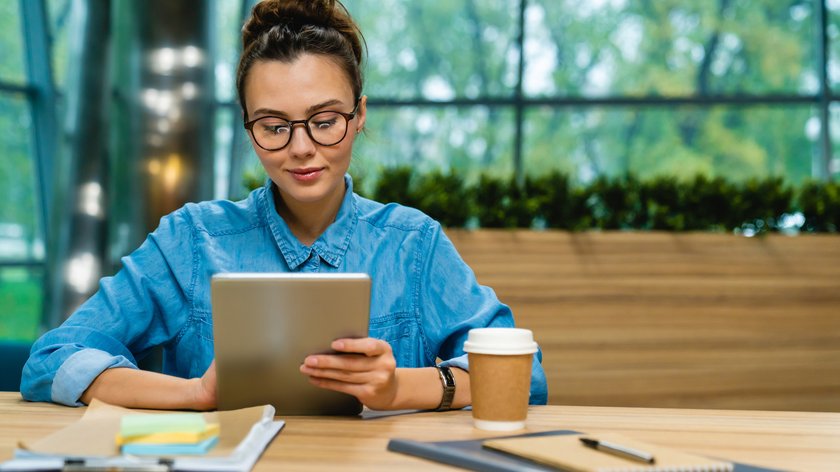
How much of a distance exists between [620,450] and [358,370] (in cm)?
39

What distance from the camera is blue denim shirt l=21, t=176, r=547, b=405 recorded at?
1562mm

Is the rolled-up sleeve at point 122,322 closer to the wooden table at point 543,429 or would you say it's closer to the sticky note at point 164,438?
the wooden table at point 543,429

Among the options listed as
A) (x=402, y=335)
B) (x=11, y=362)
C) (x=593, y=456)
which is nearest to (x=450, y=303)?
(x=402, y=335)

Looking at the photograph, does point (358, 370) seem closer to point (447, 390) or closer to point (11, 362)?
point (447, 390)

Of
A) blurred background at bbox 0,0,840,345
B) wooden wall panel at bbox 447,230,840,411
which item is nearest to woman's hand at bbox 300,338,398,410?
wooden wall panel at bbox 447,230,840,411

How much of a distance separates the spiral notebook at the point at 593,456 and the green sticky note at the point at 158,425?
329 mm

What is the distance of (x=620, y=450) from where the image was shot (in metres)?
0.95

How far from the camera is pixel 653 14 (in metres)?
6.62

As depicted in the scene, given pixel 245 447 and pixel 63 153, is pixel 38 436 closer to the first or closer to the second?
pixel 245 447

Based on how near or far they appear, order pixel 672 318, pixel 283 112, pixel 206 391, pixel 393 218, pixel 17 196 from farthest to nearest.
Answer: pixel 17 196, pixel 672 318, pixel 393 218, pixel 283 112, pixel 206 391

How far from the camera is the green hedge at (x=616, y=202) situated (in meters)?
3.20

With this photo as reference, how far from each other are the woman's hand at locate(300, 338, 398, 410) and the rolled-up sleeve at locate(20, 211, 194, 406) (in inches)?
15.2

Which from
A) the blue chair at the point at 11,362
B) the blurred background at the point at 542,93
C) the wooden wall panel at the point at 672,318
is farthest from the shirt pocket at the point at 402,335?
the blurred background at the point at 542,93

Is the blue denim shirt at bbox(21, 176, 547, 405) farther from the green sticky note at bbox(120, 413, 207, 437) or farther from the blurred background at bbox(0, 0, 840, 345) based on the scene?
the blurred background at bbox(0, 0, 840, 345)
